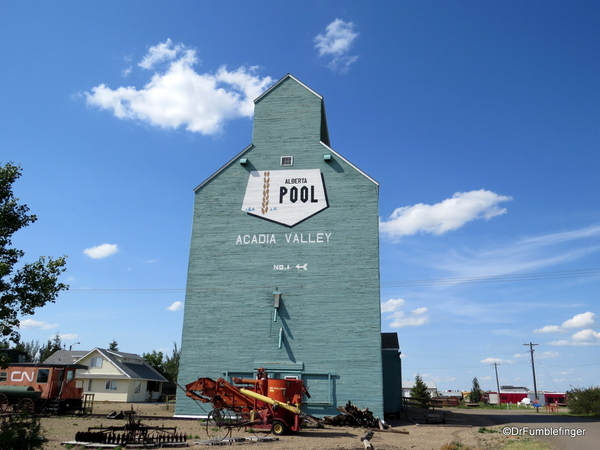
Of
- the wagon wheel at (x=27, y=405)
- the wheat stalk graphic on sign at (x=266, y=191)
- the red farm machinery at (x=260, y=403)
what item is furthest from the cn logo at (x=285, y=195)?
the wagon wheel at (x=27, y=405)

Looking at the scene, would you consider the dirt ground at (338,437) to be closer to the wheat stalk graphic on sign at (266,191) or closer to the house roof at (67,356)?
the wheat stalk graphic on sign at (266,191)

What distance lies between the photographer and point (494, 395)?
7969 cm

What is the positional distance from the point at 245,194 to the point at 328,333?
989cm

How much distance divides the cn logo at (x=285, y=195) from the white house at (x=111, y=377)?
27.5m

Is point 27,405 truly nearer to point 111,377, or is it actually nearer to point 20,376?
point 20,376

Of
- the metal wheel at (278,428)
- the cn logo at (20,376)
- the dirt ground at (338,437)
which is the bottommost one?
the dirt ground at (338,437)

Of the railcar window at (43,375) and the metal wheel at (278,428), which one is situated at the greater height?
the railcar window at (43,375)

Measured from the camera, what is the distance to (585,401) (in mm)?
45375

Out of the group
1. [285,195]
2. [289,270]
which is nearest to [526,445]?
[289,270]

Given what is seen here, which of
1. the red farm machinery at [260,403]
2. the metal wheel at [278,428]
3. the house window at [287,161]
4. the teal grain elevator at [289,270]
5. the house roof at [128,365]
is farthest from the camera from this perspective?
the house roof at [128,365]

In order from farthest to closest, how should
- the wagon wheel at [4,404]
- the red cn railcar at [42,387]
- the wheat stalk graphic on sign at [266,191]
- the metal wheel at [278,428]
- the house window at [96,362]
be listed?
1. the house window at [96,362]
2. the wheat stalk graphic on sign at [266,191]
3. the red cn railcar at [42,387]
4. the wagon wheel at [4,404]
5. the metal wheel at [278,428]

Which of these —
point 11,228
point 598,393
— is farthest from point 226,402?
point 598,393

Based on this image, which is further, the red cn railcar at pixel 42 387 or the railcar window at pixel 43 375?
the railcar window at pixel 43 375

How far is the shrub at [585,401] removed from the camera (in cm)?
4428
